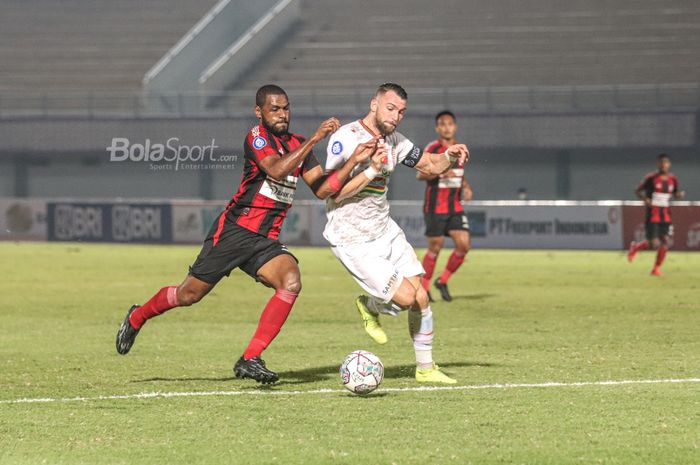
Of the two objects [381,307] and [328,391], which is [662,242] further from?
[328,391]

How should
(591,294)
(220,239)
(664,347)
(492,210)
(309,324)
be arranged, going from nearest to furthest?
(220,239) < (664,347) < (309,324) < (591,294) < (492,210)

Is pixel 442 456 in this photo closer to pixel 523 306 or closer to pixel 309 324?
pixel 309 324

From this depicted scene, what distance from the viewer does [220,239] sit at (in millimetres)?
8984

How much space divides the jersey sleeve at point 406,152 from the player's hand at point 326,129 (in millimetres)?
1014

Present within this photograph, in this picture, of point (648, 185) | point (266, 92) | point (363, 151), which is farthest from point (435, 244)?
point (363, 151)

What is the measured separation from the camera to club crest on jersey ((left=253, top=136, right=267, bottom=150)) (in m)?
8.66

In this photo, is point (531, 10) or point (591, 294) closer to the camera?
point (591, 294)

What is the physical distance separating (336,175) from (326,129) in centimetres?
51

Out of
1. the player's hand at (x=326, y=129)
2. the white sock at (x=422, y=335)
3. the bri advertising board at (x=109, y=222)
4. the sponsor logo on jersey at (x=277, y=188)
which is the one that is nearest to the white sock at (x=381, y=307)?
the white sock at (x=422, y=335)

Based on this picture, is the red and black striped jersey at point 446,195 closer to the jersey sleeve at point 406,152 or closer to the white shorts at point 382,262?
the jersey sleeve at point 406,152

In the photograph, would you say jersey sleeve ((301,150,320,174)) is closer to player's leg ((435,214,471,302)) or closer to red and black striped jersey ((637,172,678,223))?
player's leg ((435,214,471,302))

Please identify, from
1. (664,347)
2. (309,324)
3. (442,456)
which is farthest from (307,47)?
(442,456)

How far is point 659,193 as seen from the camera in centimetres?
2273

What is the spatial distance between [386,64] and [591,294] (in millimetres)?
25950
